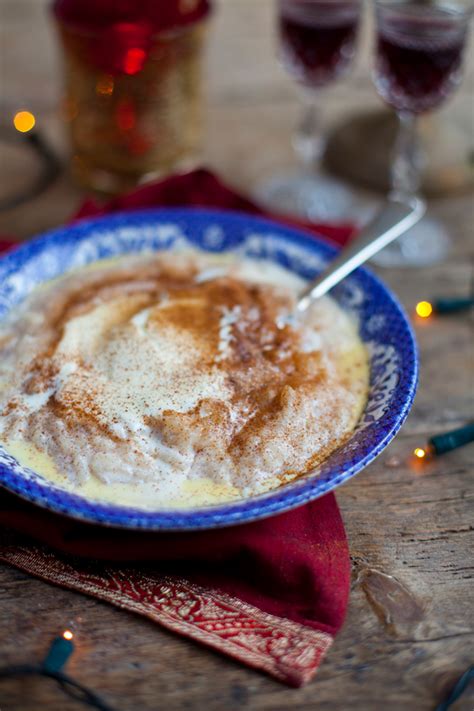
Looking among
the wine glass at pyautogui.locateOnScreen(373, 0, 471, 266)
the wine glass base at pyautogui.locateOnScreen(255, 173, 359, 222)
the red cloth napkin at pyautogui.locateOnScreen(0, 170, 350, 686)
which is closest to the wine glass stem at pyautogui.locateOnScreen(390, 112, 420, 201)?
the wine glass at pyautogui.locateOnScreen(373, 0, 471, 266)

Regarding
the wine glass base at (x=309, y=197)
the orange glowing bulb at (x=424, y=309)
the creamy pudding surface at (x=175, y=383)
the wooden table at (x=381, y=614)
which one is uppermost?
the creamy pudding surface at (x=175, y=383)

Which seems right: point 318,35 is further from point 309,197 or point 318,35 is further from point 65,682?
point 65,682

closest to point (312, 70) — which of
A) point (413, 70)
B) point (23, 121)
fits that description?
point (413, 70)

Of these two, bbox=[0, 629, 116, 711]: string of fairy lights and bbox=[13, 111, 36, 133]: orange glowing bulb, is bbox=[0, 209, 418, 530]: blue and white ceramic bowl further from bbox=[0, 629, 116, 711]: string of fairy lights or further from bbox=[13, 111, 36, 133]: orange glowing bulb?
bbox=[13, 111, 36, 133]: orange glowing bulb

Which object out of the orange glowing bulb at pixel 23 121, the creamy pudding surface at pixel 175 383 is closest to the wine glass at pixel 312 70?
the creamy pudding surface at pixel 175 383

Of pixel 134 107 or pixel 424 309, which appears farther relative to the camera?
pixel 134 107

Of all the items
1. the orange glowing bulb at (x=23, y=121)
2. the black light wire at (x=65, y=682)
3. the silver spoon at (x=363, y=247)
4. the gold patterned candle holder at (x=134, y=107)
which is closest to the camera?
the black light wire at (x=65, y=682)

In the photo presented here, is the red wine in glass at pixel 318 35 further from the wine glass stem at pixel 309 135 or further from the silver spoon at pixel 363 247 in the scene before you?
the silver spoon at pixel 363 247
